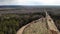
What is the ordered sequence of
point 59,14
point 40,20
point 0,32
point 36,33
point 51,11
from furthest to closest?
point 51,11, point 59,14, point 40,20, point 36,33, point 0,32

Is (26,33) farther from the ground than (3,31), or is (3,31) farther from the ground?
(3,31)

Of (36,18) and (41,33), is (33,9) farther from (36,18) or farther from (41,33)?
(41,33)

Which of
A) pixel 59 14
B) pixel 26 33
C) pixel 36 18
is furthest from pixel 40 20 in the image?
pixel 26 33

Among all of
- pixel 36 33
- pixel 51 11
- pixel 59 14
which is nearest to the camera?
pixel 36 33

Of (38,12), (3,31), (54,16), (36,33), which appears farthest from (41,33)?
(38,12)

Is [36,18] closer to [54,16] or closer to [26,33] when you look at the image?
[54,16]

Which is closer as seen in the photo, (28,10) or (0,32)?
(0,32)
